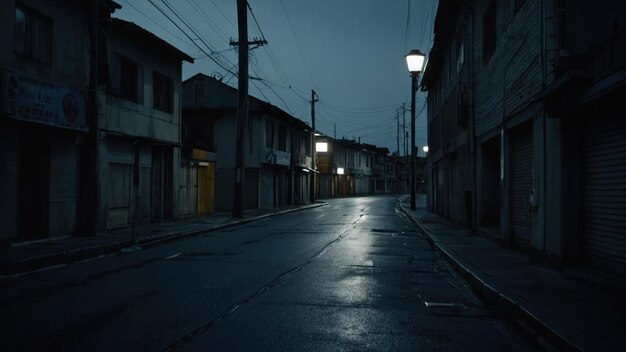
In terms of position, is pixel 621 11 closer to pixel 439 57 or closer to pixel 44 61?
pixel 44 61

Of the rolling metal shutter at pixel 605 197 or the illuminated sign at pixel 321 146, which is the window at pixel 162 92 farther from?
the illuminated sign at pixel 321 146

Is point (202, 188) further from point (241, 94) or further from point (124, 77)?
point (124, 77)

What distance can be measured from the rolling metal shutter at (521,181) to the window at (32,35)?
12177 mm

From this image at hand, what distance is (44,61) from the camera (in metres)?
13.7

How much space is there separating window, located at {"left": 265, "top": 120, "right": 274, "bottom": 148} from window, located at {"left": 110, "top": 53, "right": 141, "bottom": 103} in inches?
628

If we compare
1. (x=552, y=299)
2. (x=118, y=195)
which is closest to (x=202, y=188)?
(x=118, y=195)

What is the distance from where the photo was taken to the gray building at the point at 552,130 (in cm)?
754

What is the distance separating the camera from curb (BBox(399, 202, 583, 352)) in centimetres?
501

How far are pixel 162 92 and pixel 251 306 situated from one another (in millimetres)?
16859

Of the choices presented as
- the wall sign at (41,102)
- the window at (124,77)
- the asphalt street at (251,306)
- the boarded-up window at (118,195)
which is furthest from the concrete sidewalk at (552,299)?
the window at (124,77)

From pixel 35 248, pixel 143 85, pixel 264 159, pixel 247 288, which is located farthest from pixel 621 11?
pixel 264 159

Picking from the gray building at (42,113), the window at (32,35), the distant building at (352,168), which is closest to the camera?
the gray building at (42,113)

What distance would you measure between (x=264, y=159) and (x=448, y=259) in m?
23.9

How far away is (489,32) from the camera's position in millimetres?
15211
